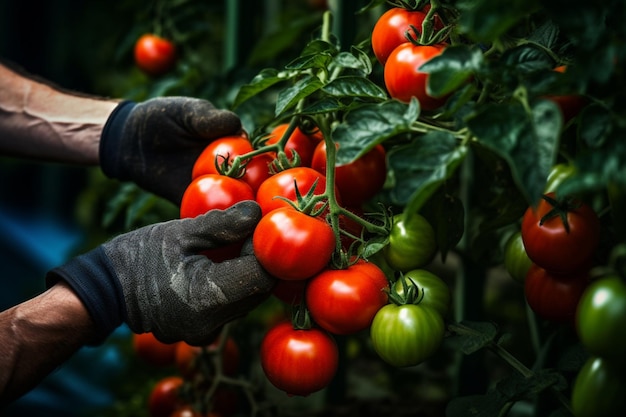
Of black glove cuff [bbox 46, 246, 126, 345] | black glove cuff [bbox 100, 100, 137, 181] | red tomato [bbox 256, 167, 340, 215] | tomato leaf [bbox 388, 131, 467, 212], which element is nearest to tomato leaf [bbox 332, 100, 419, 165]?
tomato leaf [bbox 388, 131, 467, 212]

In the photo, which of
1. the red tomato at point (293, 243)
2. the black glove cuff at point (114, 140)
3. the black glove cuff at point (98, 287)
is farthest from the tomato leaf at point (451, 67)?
the black glove cuff at point (114, 140)

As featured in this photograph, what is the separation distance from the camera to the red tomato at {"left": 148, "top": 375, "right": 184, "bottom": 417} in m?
1.52

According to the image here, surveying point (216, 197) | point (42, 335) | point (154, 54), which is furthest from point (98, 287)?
point (154, 54)

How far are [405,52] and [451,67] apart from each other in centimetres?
16

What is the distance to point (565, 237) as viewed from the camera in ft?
2.79

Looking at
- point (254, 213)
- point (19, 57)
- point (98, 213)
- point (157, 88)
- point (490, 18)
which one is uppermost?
point (490, 18)

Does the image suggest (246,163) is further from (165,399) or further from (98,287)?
(165,399)

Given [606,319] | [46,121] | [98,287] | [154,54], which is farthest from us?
[154,54]

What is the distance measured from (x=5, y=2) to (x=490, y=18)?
3624 mm

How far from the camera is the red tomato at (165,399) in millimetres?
1523

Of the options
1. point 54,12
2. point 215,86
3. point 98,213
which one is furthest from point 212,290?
point 54,12

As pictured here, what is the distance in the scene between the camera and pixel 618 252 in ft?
2.35

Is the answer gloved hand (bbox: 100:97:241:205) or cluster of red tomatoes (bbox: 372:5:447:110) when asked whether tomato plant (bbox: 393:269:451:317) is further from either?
gloved hand (bbox: 100:97:241:205)

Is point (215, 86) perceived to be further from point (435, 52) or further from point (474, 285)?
point (435, 52)
